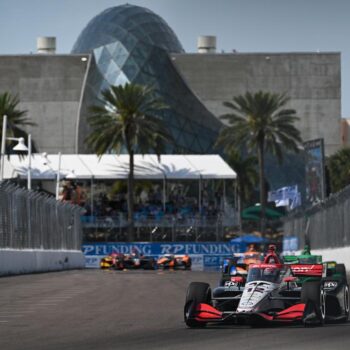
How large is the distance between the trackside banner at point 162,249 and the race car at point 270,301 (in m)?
51.3

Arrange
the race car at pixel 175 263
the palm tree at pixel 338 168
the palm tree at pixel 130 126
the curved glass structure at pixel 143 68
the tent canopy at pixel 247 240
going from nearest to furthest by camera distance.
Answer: the race car at pixel 175 263
the tent canopy at pixel 247 240
the palm tree at pixel 130 126
the palm tree at pixel 338 168
the curved glass structure at pixel 143 68

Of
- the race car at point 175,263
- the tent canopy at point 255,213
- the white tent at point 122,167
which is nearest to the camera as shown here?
the race car at point 175,263

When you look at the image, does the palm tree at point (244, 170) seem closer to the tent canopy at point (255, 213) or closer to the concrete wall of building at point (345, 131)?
the tent canopy at point (255, 213)

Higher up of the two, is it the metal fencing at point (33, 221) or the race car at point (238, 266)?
the metal fencing at point (33, 221)

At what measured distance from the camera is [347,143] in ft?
406

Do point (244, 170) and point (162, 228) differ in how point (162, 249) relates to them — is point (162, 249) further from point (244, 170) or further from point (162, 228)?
point (244, 170)

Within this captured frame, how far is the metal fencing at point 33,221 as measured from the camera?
117ft

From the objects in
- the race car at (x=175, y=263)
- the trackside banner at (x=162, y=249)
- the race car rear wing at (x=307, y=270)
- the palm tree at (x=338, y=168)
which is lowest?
the race car at (x=175, y=263)

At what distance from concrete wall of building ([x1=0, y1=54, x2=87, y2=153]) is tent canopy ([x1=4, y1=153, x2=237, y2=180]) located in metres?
30.9

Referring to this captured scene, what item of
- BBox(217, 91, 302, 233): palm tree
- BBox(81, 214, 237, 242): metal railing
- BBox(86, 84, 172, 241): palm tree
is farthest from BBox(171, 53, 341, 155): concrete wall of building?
BBox(81, 214, 237, 242): metal railing

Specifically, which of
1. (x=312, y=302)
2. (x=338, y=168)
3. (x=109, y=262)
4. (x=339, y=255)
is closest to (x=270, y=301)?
(x=312, y=302)

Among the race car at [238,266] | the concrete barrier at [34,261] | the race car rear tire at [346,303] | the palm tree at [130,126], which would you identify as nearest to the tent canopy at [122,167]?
the palm tree at [130,126]

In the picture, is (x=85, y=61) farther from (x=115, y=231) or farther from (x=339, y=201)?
(x=339, y=201)

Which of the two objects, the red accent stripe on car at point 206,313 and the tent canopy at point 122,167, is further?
the tent canopy at point 122,167
